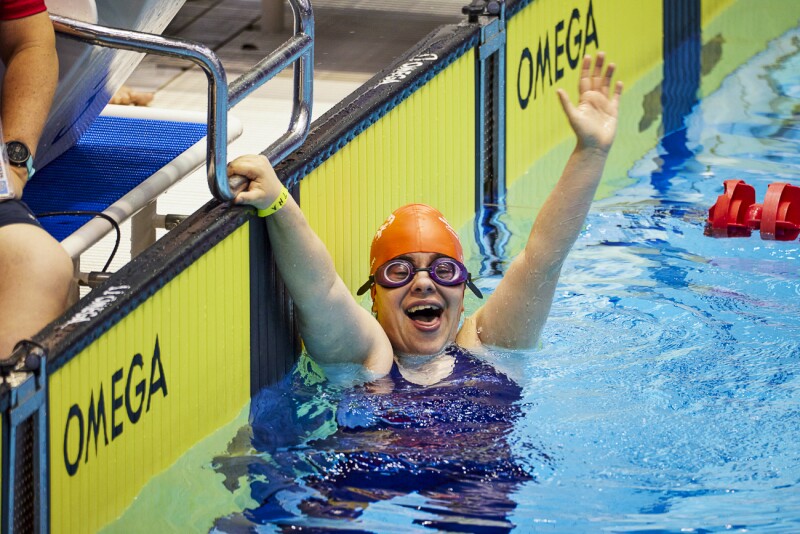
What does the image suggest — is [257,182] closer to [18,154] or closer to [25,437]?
[18,154]

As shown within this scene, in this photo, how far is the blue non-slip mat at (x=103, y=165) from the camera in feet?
14.3

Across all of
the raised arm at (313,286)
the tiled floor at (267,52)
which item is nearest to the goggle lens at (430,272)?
the raised arm at (313,286)

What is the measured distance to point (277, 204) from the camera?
389cm

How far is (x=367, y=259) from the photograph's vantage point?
193 inches

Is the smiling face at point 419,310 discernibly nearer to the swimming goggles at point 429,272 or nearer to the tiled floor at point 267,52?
the swimming goggles at point 429,272

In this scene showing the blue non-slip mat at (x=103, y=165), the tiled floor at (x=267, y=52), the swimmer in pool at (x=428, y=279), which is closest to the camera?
the swimmer in pool at (x=428, y=279)

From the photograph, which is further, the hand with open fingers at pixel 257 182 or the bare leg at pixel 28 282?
the hand with open fingers at pixel 257 182

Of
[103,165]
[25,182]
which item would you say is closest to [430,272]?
[25,182]

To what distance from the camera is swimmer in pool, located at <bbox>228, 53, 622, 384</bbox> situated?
157 inches

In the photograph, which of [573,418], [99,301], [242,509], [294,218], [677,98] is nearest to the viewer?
[99,301]

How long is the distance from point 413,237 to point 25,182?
110cm

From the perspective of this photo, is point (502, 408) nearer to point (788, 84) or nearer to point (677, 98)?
point (677, 98)

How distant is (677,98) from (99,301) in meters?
4.93

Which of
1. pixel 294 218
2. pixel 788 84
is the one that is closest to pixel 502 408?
pixel 294 218
